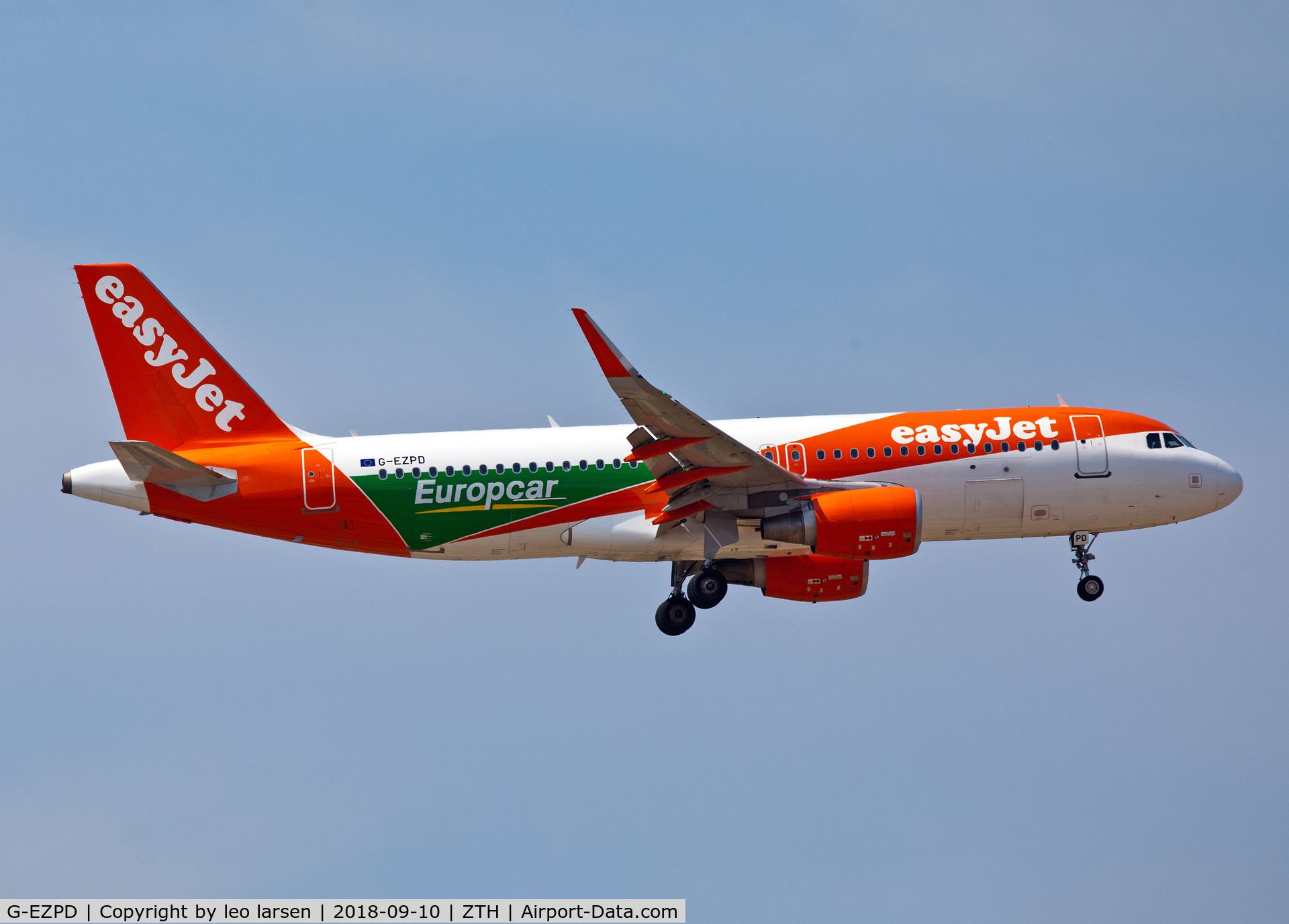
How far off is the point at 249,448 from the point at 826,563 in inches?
628

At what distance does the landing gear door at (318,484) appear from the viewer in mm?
39469

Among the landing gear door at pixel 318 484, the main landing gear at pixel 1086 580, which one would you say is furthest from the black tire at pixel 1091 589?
the landing gear door at pixel 318 484

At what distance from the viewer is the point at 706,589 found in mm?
41344

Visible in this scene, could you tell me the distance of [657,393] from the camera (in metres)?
35.5

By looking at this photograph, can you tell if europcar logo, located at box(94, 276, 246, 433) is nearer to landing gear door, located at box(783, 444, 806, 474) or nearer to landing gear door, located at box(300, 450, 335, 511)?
landing gear door, located at box(300, 450, 335, 511)

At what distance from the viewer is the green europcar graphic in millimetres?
39594

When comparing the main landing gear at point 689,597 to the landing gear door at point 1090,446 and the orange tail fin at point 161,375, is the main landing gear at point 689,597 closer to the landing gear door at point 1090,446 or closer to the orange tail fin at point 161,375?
the landing gear door at point 1090,446

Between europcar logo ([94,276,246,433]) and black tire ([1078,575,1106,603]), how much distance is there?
23.4 m

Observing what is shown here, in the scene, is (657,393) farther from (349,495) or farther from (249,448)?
(249,448)

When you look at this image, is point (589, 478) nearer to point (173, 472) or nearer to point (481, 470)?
point (481, 470)

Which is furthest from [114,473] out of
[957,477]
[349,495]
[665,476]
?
[957,477]

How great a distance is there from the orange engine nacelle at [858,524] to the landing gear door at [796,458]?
131cm

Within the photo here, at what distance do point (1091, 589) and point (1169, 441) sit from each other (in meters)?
4.61

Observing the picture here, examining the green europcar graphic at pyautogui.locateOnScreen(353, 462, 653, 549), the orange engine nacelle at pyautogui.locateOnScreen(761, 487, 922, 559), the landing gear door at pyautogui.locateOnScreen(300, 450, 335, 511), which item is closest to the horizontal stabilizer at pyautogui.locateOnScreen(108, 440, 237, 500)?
the landing gear door at pyautogui.locateOnScreen(300, 450, 335, 511)
